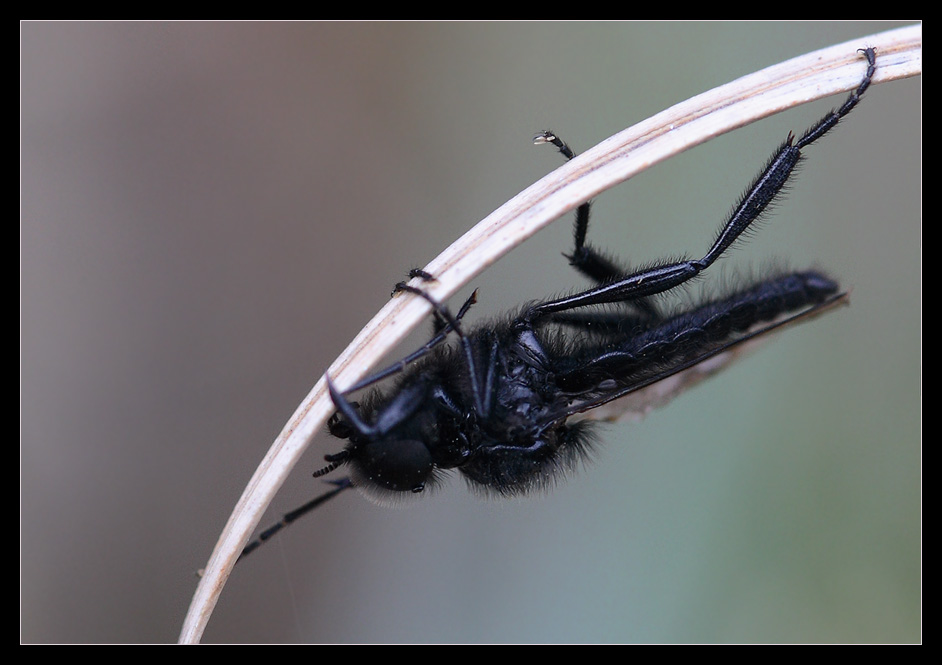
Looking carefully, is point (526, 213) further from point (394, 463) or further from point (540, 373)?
point (394, 463)

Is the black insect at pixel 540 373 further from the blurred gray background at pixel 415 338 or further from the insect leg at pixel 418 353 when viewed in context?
the blurred gray background at pixel 415 338

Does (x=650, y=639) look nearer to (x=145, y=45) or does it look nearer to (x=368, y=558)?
(x=368, y=558)

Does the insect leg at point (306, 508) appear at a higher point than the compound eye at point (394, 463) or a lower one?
lower

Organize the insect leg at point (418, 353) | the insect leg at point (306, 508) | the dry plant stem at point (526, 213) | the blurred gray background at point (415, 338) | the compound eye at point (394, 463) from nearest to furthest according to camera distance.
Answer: the dry plant stem at point (526, 213) < the insect leg at point (418, 353) < the compound eye at point (394, 463) < the insect leg at point (306, 508) < the blurred gray background at point (415, 338)

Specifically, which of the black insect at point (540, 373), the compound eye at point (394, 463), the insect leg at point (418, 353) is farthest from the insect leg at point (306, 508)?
the insect leg at point (418, 353)

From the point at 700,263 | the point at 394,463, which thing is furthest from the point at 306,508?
the point at 700,263
